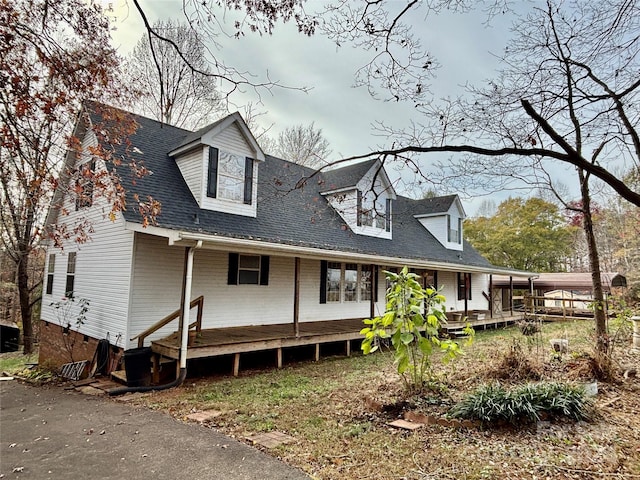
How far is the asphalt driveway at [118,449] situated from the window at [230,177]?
5803 millimetres

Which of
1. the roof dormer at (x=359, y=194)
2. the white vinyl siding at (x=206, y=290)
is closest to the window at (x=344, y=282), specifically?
the white vinyl siding at (x=206, y=290)

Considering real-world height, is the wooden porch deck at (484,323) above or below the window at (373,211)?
below

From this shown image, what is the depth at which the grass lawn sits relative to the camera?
149 inches

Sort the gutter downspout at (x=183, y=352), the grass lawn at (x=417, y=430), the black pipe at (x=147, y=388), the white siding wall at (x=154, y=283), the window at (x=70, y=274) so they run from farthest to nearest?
the window at (x=70, y=274) → the white siding wall at (x=154, y=283) → the gutter downspout at (x=183, y=352) → the black pipe at (x=147, y=388) → the grass lawn at (x=417, y=430)

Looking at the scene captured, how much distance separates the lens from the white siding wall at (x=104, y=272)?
877cm

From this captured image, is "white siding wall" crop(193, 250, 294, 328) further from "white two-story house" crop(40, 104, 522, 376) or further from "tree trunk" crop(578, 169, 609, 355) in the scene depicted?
"tree trunk" crop(578, 169, 609, 355)

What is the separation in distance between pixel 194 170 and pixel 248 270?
3023 millimetres

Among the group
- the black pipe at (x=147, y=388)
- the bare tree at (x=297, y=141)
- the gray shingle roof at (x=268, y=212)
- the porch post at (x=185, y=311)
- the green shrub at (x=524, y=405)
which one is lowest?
the black pipe at (x=147, y=388)

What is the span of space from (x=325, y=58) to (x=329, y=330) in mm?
7811

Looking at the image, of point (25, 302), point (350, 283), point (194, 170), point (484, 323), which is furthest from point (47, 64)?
point (484, 323)

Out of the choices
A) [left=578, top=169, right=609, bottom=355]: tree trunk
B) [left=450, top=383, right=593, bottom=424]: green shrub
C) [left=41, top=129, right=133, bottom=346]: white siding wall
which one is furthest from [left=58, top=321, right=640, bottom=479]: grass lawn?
[left=41, top=129, right=133, bottom=346]: white siding wall

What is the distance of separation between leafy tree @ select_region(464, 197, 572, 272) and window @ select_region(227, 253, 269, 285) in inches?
947

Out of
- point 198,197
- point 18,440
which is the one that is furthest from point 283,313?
point 18,440

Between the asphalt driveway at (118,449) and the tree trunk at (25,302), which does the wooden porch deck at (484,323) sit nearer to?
the asphalt driveway at (118,449)
